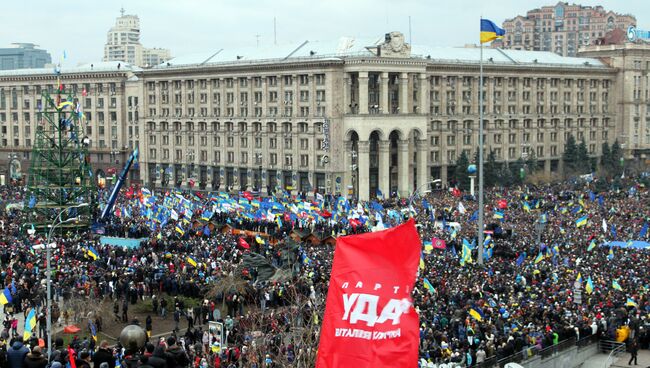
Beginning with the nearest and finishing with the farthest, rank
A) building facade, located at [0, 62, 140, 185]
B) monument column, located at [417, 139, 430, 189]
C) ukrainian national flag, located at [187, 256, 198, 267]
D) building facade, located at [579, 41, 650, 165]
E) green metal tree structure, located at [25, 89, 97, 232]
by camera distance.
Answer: ukrainian national flag, located at [187, 256, 198, 267] < green metal tree structure, located at [25, 89, 97, 232] < monument column, located at [417, 139, 430, 189] < building facade, located at [0, 62, 140, 185] < building facade, located at [579, 41, 650, 165]

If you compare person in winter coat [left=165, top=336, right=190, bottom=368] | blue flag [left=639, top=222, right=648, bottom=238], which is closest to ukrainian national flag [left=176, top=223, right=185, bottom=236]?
blue flag [left=639, top=222, right=648, bottom=238]

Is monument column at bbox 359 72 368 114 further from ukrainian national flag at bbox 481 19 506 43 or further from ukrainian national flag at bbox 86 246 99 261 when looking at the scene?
ukrainian national flag at bbox 86 246 99 261

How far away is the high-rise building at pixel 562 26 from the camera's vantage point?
193m

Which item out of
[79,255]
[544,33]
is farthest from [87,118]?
[544,33]

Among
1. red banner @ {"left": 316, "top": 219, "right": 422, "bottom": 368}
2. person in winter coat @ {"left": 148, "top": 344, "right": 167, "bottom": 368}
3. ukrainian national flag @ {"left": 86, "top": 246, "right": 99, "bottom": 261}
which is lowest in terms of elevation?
ukrainian national flag @ {"left": 86, "top": 246, "right": 99, "bottom": 261}

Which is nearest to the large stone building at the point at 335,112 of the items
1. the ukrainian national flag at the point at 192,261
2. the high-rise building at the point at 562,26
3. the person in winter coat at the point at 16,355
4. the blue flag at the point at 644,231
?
the blue flag at the point at 644,231

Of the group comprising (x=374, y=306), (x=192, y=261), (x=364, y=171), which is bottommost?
(x=192, y=261)

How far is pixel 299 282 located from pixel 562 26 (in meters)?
174

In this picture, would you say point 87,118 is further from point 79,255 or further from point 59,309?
point 59,309

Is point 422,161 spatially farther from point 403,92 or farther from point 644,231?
point 644,231

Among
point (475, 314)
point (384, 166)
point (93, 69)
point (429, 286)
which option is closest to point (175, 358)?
point (475, 314)

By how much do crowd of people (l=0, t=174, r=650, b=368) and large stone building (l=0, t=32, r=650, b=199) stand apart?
19675mm

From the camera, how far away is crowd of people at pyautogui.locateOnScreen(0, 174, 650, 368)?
25.4 meters

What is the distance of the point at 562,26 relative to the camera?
197 meters
